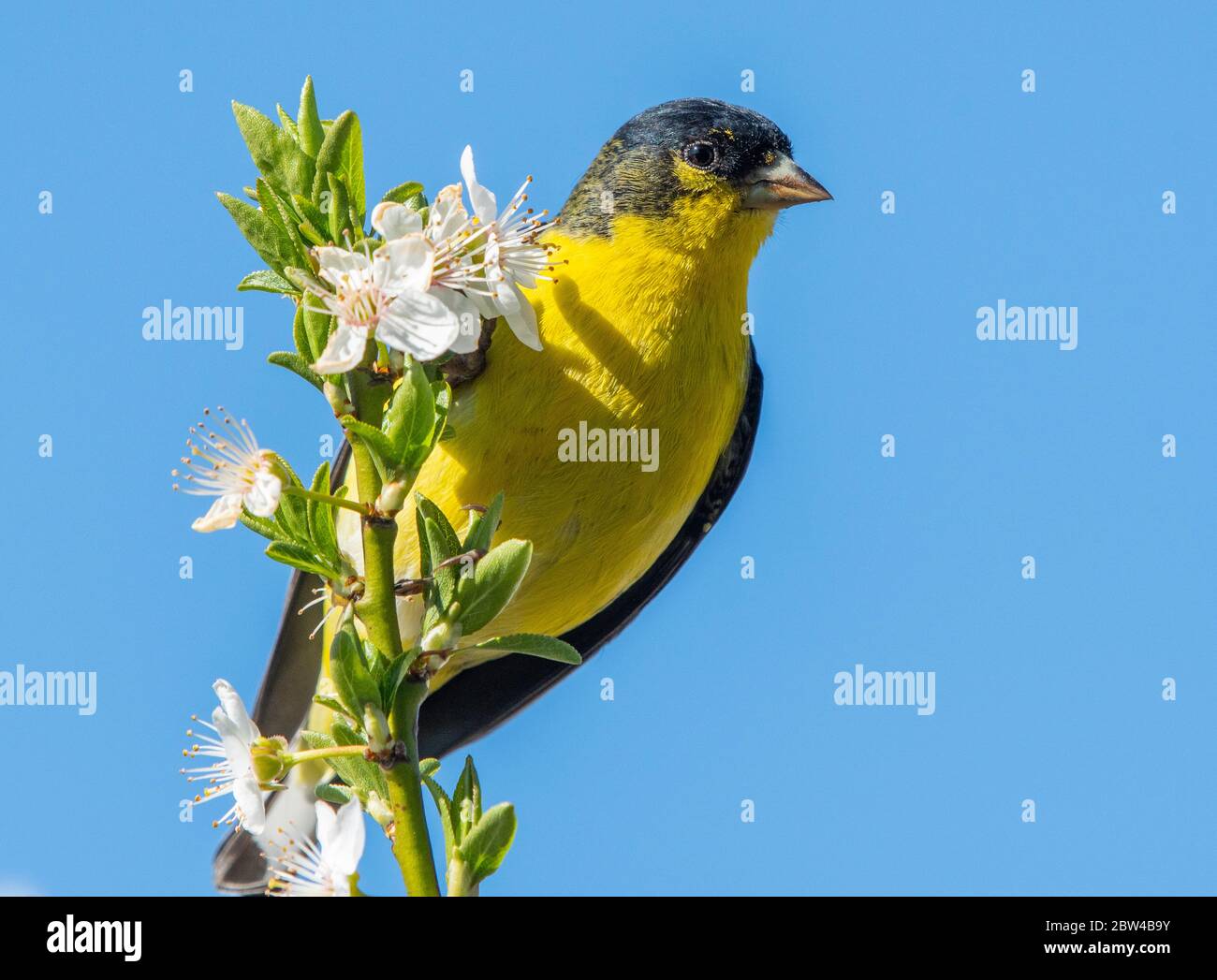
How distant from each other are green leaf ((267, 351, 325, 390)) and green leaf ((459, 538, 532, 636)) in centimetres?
39

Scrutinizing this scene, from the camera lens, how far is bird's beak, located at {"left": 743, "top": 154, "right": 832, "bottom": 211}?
14.7ft

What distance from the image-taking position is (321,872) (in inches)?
80.7

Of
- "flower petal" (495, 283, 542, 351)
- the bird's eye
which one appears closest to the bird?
the bird's eye

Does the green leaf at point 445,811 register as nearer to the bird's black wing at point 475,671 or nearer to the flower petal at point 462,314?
the flower petal at point 462,314

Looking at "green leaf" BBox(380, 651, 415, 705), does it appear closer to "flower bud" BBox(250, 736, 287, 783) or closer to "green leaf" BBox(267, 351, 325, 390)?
"flower bud" BBox(250, 736, 287, 783)

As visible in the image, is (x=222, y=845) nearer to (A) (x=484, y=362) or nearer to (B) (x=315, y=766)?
(B) (x=315, y=766)

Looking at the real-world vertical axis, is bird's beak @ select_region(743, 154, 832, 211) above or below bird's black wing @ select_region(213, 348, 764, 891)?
above

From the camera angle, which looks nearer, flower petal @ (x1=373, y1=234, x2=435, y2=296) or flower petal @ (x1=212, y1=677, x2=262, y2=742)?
flower petal @ (x1=373, y1=234, x2=435, y2=296)

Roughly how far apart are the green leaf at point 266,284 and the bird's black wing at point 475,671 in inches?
96.9

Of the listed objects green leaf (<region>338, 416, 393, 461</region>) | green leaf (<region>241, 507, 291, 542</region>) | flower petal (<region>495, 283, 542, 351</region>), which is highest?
flower petal (<region>495, 283, 542, 351</region>)

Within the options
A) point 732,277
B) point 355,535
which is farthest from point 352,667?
point 732,277

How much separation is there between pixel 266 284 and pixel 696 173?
8.57ft
